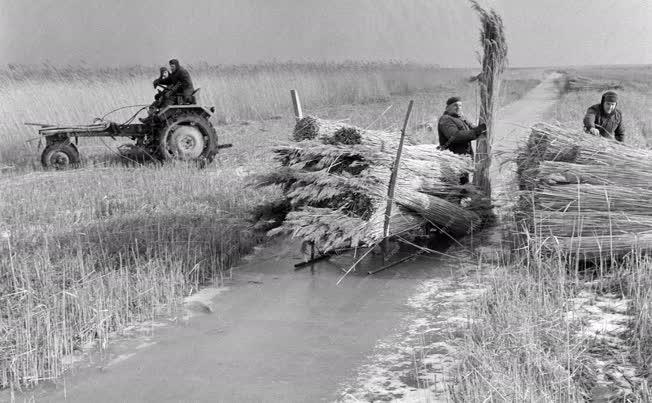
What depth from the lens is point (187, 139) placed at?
11.8 metres

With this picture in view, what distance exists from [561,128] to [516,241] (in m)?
1.13

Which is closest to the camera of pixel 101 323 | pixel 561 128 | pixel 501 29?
pixel 101 323

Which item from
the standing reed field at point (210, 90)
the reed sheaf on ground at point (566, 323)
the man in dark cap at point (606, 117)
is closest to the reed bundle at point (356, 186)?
the reed sheaf on ground at point (566, 323)

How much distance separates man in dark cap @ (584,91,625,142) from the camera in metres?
7.94

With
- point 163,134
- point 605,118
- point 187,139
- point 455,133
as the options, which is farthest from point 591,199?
point 163,134

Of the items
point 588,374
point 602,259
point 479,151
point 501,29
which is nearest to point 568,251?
point 602,259

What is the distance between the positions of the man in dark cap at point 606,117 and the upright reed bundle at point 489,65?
1180mm

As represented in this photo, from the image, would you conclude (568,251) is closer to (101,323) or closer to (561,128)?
(561,128)

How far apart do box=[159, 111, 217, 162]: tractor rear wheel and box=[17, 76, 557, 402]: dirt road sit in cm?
547

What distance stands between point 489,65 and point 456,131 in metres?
0.83

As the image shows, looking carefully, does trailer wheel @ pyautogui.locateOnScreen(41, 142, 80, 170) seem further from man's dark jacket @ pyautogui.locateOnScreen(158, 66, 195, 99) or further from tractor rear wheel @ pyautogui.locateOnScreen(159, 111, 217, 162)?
man's dark jacket @ pyautogui.locateOnScreen(158, 66, 195, 99)

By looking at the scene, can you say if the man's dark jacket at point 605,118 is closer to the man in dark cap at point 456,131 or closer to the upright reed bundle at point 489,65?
the upright reed bundle at point 489,65

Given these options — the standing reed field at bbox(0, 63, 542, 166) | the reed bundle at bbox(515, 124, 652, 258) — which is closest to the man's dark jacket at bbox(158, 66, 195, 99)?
the standing reed field at bbox(0, 63, 542, 166)

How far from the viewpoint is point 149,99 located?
18.2 m
